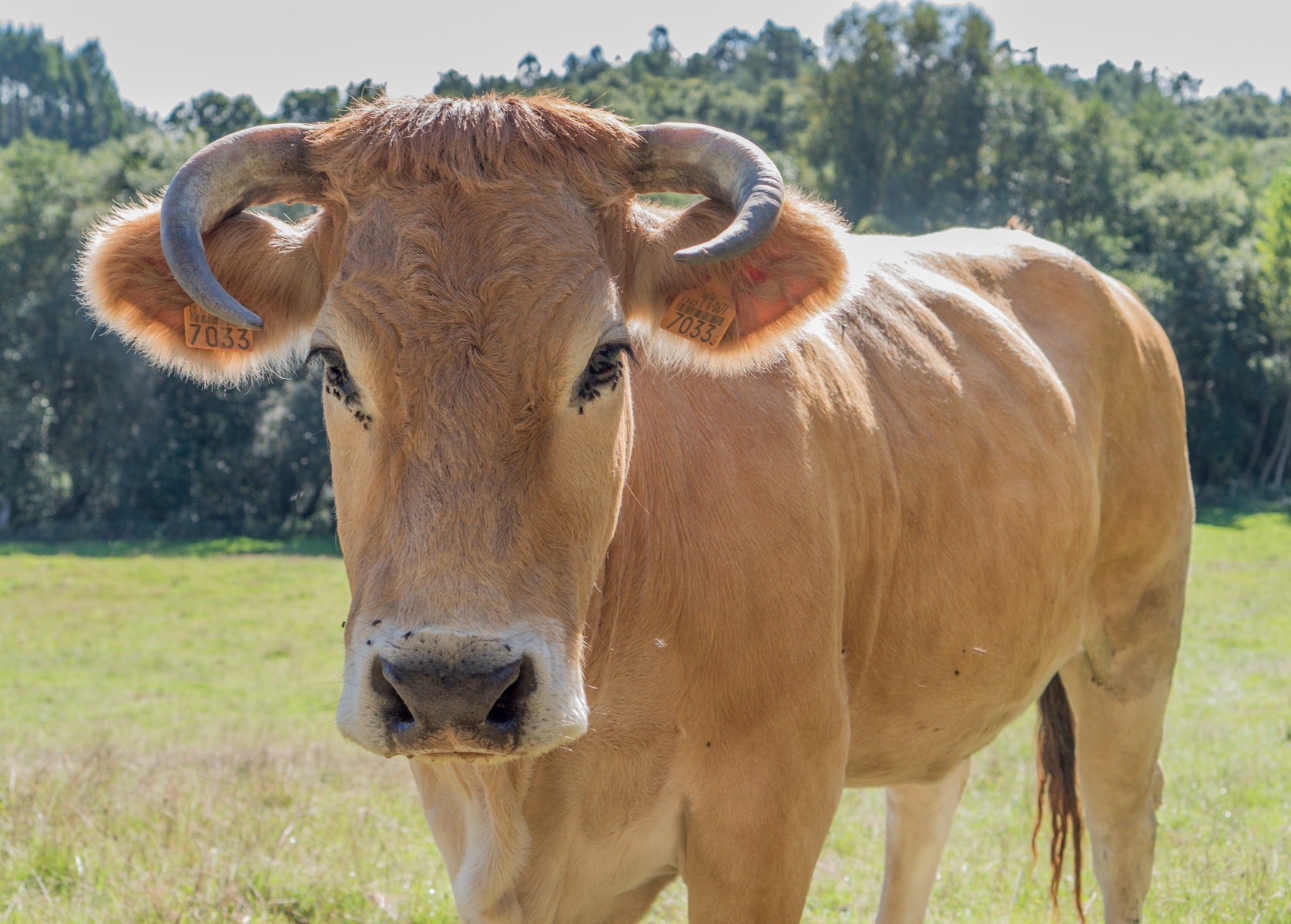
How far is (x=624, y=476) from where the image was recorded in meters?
2.65

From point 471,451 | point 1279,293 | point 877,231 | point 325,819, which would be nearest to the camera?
point 471,451

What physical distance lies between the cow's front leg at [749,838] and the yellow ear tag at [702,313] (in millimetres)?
1036

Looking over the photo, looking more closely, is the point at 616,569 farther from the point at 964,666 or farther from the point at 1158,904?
the point at 1158,904

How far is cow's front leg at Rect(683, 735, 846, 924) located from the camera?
2.78 metres

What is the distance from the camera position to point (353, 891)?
468 cm

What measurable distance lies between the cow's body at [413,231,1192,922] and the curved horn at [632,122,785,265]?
→ 2.11 feet

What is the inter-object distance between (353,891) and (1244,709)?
1081 centimetres

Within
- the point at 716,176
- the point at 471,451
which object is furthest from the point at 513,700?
the point at 716,176

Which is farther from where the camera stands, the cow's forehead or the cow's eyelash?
the cow's eyelash

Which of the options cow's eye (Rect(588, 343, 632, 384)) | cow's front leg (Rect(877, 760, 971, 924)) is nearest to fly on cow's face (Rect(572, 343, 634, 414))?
cow's eye (Rect(588, 343, 632, 384))

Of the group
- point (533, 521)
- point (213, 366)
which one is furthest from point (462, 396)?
point (213, 366)

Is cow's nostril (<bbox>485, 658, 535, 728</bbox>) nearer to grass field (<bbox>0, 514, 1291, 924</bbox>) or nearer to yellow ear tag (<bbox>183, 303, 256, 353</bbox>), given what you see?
grass field (<bbox>0, 514, 1291, 924</bbox>)

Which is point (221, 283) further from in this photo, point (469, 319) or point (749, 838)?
point (749, 838)

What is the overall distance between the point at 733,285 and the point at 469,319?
823 mm
